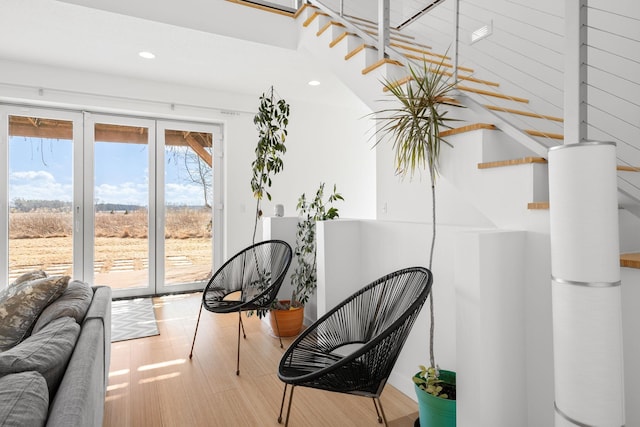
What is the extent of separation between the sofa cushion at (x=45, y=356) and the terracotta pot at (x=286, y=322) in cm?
184

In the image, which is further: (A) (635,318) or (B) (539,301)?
(B) (539,301)

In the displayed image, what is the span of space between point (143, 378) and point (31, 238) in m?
2.84

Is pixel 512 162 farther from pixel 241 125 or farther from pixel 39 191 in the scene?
pixel 39 191

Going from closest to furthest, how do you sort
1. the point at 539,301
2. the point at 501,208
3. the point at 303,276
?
the point at 539,301 < the point at 501,208 < the point at 303,276

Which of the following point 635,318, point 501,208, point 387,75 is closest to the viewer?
point 635,318

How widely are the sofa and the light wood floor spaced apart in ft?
1.96

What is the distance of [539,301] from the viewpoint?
1594 mm

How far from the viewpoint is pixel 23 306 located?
187 centimetres

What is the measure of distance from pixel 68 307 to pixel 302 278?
6.26 ft

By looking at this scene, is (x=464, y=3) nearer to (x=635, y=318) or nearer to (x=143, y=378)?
(x=635, y=318)

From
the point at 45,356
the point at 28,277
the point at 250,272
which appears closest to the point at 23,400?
the point at 45,356

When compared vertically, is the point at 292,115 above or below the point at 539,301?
above

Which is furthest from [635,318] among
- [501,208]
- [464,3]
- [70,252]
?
[70,252]

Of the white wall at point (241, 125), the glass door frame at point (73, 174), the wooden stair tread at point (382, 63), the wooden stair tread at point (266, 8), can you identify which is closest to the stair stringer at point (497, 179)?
the wooden stair tread at point (382, 63)
